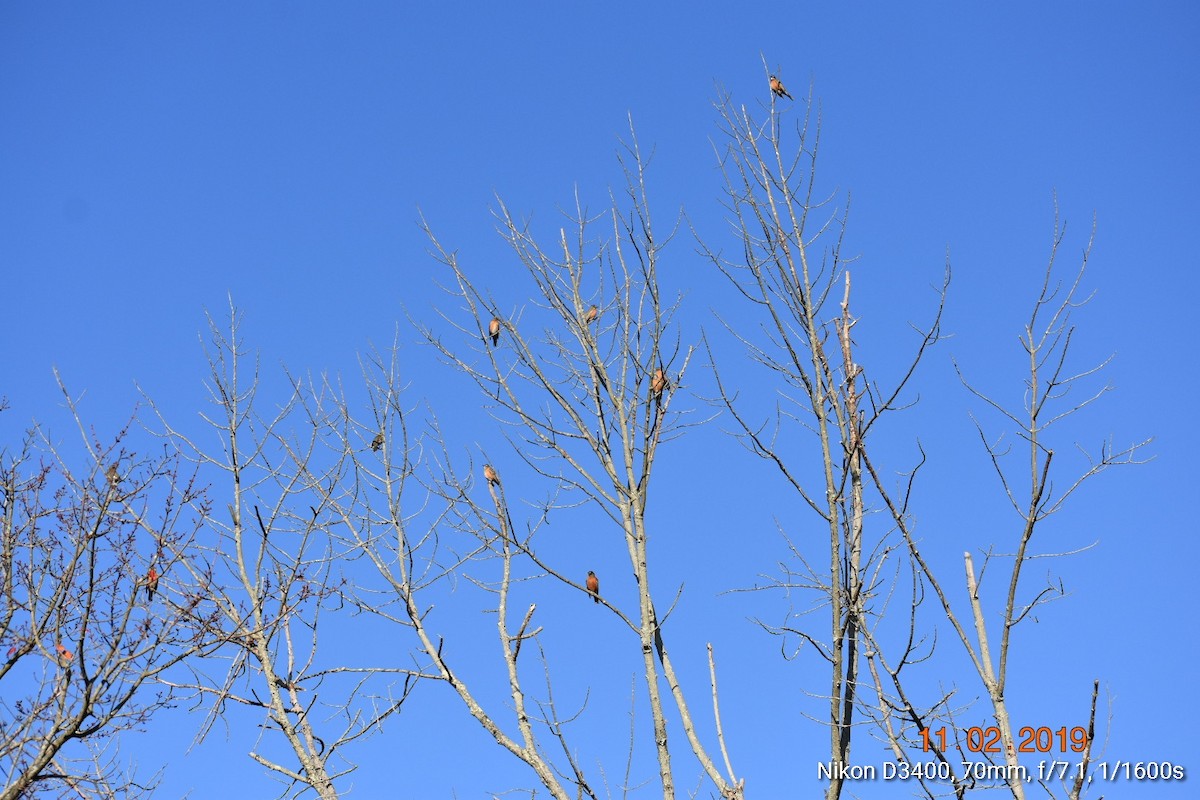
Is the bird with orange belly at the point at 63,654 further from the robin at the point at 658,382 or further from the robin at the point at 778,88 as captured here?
the robin at the point at 778,88

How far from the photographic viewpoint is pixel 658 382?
428 cm

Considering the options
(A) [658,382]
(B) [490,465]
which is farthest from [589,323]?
(B) [490,465]

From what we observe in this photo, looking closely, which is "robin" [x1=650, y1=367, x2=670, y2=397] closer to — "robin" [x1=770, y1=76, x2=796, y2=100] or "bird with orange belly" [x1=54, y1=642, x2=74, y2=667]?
"robin" [x1=770, y1=76, x2=796, y2=100]

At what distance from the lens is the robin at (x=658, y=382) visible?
425 centimetres

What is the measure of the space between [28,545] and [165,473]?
0.70 metres

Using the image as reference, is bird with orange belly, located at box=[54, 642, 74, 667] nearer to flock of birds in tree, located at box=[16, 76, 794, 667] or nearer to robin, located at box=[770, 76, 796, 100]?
flock of birds in tree, located at box=[16, 76, 794, 667]

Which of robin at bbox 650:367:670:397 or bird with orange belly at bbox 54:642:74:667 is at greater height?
robin at bbox 650:367:670:397

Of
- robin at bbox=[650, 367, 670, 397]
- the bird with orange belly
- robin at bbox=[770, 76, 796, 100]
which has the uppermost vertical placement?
robin at bbox=[770, 76, 796, 100]

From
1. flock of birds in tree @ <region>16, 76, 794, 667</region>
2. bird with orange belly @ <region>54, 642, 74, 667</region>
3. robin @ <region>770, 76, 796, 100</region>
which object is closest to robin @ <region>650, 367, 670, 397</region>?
flock of birds in tree @ <region>16, 76, 794, 667</region>

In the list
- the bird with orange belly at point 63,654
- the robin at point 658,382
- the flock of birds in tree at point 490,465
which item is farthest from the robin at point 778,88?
the bird with orange belly at point 63,654

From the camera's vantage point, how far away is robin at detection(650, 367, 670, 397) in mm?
4254

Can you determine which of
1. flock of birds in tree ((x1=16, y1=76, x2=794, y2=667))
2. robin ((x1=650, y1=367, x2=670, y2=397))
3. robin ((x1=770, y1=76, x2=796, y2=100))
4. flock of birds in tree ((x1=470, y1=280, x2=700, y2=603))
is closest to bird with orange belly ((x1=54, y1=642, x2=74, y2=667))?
flock of birds in tree ((x1=16, y1=76, x2=794, y2=667))

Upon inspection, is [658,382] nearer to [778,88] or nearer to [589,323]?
[589,323]

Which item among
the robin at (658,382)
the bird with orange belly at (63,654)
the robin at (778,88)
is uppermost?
the robin at (778,88)
